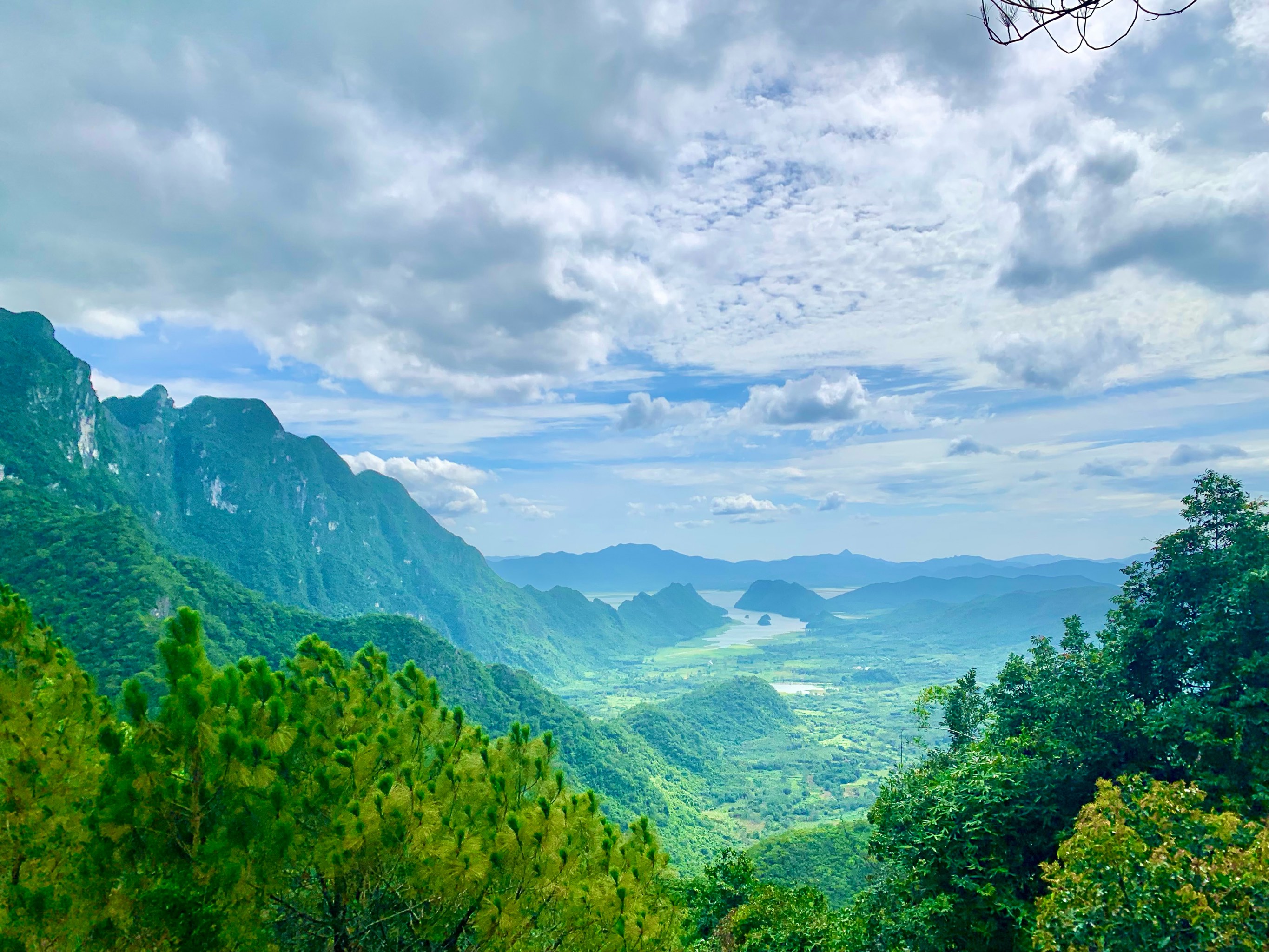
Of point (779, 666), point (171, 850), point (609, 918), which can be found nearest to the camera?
point (171, 850)

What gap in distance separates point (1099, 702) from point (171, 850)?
437 inches

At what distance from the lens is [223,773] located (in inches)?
152

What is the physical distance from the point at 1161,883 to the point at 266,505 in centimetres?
13552

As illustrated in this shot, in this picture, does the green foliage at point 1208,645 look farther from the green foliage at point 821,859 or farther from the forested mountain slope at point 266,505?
the forested mountain slope at point 266,505

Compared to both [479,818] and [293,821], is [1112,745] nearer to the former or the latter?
[479,818]

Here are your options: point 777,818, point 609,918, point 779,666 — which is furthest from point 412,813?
point 779,666

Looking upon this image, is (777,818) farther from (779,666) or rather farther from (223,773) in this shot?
(779,666)

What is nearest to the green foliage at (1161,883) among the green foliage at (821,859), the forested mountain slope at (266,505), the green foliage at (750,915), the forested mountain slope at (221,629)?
the green foliage at (750,915)

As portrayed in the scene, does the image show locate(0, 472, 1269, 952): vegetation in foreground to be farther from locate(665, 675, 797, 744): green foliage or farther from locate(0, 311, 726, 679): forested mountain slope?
locate(665, 675, 797, 744): green foliage

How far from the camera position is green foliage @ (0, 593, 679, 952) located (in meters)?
3.70

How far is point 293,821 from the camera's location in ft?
13.5

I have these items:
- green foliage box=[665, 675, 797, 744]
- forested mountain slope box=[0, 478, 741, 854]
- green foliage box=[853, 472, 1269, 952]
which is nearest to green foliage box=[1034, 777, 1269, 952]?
green foliage box=[853, 472, 1269, 952]

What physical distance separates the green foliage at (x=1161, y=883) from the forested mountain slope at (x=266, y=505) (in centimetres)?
7148

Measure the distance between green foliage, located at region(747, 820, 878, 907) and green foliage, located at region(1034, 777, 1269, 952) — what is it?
29394 mm
